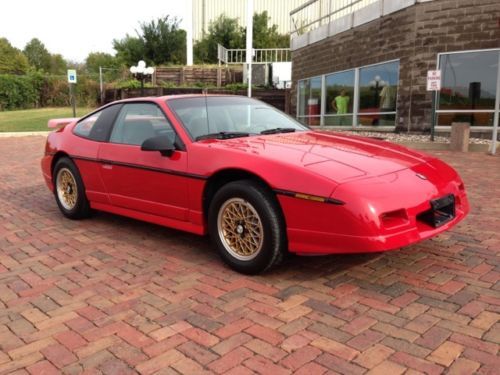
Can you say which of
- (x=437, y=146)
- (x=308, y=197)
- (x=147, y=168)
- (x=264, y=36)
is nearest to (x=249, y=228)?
(x=308, y=197)

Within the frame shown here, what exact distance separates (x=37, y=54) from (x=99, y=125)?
92496mm

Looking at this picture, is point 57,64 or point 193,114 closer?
point 193,114

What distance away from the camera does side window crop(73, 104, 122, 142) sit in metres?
5.06

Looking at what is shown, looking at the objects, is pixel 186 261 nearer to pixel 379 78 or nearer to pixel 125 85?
pixel 379 78

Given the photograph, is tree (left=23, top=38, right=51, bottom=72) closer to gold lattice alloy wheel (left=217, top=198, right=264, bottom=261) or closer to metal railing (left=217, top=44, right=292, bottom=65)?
metal railing (left=217, top=44, right=292, bottom=65)

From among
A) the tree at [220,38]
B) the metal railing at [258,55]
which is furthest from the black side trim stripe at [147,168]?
the tree at [220,38]

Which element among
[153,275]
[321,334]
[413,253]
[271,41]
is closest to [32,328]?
[153,275]

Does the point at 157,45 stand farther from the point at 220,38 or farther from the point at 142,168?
the point at 142,168

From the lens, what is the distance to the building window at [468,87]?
13.2m

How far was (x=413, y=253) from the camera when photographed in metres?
4.12

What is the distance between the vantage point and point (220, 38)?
145ft

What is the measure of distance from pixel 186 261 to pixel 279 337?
150 centimetres

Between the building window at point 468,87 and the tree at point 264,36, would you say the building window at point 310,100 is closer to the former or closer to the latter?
the building window at point 468,87

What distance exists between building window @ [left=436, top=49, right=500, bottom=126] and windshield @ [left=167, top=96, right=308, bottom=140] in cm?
1030
